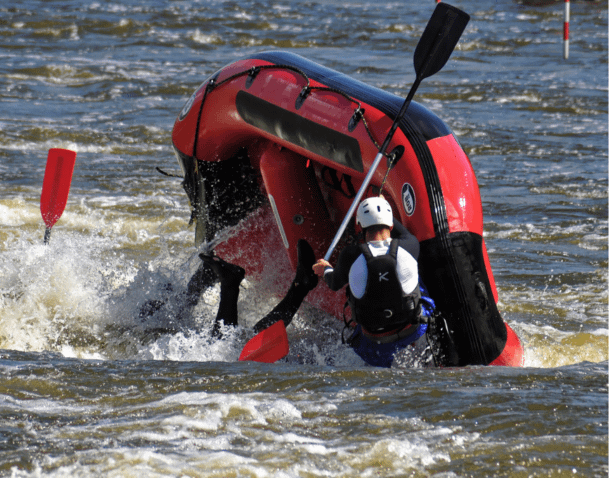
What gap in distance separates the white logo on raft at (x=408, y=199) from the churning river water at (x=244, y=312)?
77cm

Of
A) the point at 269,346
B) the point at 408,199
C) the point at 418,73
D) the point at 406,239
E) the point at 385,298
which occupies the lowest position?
the point at 269,346

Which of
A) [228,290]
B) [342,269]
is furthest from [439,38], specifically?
[228,290]

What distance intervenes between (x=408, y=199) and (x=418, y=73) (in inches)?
34.9

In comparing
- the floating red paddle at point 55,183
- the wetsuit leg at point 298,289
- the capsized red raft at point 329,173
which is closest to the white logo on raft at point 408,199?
the capsized red raft at point 329,173

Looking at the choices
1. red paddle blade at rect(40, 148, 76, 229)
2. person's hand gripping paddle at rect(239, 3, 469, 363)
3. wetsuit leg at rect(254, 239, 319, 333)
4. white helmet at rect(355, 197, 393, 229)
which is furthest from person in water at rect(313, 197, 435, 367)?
red paddle blade at rect(40, 148, 76, 229)

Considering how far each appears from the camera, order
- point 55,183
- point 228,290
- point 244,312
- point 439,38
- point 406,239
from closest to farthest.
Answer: point 406,239, point 439,38, point 228,290, point 244,312, point 55,183

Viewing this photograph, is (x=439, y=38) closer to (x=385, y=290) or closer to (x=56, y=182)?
(x=385, y=290)

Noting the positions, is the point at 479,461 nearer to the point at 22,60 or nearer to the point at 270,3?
the point at 22,60

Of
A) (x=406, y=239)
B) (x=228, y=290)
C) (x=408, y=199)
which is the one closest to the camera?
(x=406, y=239)

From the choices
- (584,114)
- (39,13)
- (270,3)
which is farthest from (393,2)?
(584,114)

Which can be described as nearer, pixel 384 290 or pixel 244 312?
pixel 384 290

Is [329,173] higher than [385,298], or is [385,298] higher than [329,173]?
[329,173]

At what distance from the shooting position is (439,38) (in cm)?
417

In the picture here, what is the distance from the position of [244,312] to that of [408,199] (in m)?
1.55
